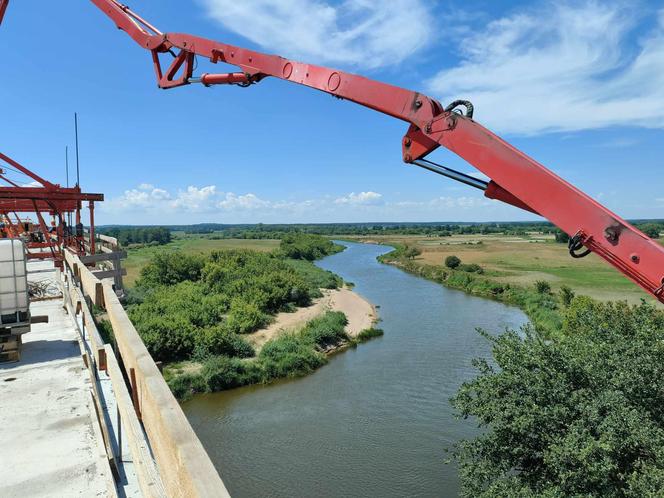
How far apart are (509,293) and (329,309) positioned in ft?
58.8

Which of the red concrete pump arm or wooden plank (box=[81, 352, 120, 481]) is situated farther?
the red concrete pump arm

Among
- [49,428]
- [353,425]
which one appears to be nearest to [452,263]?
[353,425]

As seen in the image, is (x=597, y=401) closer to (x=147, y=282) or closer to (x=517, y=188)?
(x=517, y=188)

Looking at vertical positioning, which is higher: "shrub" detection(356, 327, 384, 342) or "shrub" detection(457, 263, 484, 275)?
"shrub" detection(457, 263, 484, 275)

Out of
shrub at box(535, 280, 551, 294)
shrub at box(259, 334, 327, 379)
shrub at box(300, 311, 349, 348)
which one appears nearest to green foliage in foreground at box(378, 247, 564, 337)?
shrub at box(535, 280, 551, 294)

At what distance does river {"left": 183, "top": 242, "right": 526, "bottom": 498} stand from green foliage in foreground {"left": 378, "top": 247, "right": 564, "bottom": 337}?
243 inches

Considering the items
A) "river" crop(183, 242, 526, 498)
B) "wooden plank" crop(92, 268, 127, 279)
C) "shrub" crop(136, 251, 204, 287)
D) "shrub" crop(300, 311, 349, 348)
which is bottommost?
"river" crop(183, 242, 526, 498)

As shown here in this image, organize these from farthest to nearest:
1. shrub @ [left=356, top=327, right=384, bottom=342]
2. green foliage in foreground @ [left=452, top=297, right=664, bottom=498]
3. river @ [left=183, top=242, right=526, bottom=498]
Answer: shrub @ [left=356, top=327, right=384, bottom=342], river @ [left=183, top=242, right=526, bottom=498], green foliage in foreground @ [left=452, top=297, right=664, bottom=498]

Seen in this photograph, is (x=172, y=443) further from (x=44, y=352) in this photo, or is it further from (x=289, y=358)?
(x=289, y=358)

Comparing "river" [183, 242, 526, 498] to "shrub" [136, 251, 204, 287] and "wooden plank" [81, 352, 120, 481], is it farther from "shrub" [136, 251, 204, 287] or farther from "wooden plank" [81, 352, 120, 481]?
"shrub" [136, 251, 204, 287]

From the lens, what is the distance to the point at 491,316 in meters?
33.4

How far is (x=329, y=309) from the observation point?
34.2 m

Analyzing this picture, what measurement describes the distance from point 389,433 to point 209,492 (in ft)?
51.0

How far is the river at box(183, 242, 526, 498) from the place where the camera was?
1313cm
